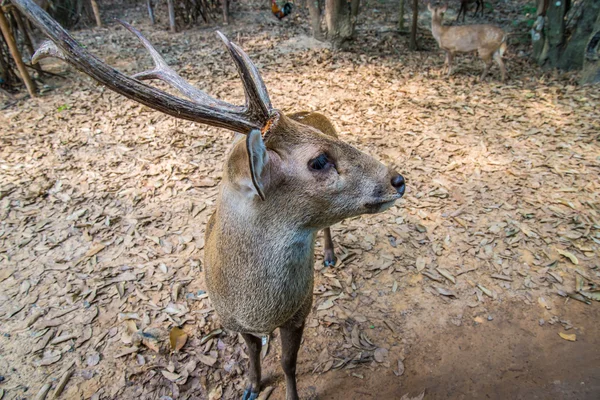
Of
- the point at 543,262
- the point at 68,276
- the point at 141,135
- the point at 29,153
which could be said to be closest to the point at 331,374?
the point at 543,262

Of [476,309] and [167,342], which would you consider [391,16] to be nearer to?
[476,309]

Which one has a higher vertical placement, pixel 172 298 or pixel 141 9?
pixel 141 9

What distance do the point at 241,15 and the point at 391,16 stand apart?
434cm

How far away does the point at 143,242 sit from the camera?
3.89 m

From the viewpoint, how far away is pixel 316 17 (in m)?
8.50

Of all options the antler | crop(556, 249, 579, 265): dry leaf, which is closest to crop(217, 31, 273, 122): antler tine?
the antler

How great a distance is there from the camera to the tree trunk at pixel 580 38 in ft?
20.8

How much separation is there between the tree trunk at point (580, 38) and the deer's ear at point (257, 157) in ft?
24.1

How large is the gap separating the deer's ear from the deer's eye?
24cm

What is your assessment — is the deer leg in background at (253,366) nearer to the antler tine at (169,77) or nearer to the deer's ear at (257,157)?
the deer's ear at (257,157)

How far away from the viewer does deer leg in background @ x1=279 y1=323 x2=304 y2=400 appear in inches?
90.4

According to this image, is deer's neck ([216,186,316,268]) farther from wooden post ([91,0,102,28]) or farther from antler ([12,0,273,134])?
wooden post ([91,0,102,28])

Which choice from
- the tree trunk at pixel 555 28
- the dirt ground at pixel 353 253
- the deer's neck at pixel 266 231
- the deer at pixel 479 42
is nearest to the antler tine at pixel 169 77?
the deer's neck at pixel 266 231

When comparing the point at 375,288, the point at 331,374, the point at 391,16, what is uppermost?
the point at 391,16
